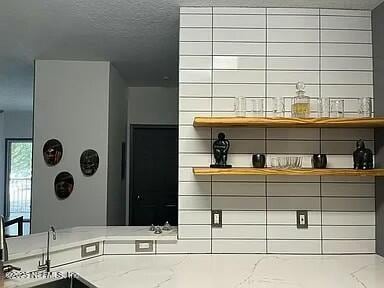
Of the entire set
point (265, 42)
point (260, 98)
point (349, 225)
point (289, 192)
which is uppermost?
point (265, 42)

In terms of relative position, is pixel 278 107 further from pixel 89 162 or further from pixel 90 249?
pixel 89 162

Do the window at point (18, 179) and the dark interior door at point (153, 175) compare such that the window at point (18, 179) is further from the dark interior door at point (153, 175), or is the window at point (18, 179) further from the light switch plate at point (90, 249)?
the light switch plate at point (90, 249)

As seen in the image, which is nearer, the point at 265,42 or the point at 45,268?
the point at 45,268

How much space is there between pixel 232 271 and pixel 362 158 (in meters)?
1.05

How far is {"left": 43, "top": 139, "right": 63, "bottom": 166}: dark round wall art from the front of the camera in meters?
4.07

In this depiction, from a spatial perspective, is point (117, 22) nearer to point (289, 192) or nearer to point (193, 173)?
point (193, 173)

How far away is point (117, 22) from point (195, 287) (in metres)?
1.99

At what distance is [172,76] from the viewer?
4918mm

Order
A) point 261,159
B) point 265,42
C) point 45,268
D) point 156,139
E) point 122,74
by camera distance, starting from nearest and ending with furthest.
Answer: point 45,268 < point 261,159 < point 265,42 < point 122,74 < point 156,139

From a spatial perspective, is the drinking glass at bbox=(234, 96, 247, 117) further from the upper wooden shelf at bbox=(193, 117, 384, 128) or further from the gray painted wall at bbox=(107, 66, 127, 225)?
the gray painted wall at bbox=(107, 66, 127, 225)

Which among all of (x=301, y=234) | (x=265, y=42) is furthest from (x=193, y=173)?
(x=265, y=42)

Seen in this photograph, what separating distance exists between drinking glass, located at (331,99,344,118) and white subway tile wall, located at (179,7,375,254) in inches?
3.3

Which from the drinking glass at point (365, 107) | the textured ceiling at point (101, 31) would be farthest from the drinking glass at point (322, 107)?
the textured ceiling at point (101, 31)

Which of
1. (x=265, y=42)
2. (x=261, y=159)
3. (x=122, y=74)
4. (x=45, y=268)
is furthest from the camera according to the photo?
(x=122, y=74)
